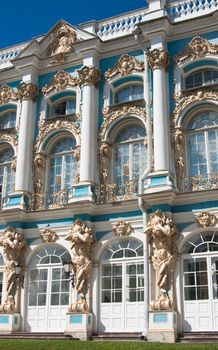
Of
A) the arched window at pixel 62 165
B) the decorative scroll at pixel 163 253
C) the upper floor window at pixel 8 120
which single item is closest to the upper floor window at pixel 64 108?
the arched window at pixel 62 165

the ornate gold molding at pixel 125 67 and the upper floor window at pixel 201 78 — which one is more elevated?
the ornate gold molding at pixel 125 67

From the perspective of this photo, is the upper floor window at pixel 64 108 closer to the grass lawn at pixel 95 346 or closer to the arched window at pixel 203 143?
the arched window at pixel 203 143

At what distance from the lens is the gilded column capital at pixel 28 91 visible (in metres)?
19.9

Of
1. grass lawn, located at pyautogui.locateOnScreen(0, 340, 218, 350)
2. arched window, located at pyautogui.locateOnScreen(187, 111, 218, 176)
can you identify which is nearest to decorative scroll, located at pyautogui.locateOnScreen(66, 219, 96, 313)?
grass lawn, located at pyautogui.locateOnScreen(0, 340, 218, 350)

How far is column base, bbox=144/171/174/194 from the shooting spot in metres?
15.4

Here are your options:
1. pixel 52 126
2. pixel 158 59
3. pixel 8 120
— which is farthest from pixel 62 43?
pixel 158 59

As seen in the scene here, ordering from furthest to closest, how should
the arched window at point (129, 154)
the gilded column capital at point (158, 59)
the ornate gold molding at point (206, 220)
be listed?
the arched window at point (129, 154), the gilded column capital at point (158, 59), the ornate gold molding at point (206, 220)

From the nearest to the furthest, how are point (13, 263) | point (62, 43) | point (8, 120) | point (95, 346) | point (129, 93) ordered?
point (95, 346), point (13, 263), point (129, 93), point (62, 43), point (8, 120)

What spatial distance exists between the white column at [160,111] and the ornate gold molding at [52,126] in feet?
11.6

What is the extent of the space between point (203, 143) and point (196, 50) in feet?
11.5

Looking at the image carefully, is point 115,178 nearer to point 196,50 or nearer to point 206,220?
point 206,220

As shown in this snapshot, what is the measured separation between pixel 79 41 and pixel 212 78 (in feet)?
18.4

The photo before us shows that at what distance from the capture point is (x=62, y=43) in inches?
806

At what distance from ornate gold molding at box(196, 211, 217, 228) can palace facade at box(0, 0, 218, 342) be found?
0.03 metres
